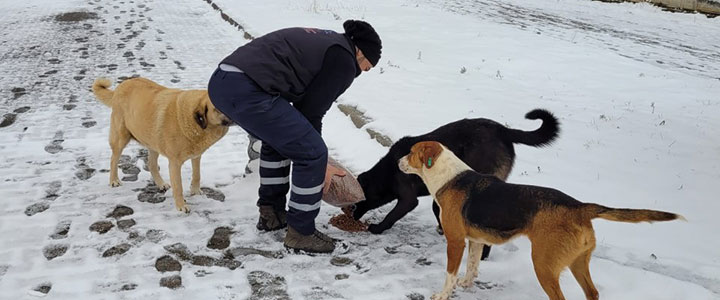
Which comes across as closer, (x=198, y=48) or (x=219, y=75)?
(x=219, y=75)

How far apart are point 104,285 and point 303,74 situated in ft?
6.16

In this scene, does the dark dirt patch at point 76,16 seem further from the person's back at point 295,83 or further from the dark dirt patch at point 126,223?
the person's back at point 295,83

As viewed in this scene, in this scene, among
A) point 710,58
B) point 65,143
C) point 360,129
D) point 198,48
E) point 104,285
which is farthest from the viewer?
point 710,58

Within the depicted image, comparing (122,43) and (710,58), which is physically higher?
(710,58)

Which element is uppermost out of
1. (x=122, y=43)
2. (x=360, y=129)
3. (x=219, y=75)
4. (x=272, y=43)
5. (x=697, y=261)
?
(x=272, y=43)

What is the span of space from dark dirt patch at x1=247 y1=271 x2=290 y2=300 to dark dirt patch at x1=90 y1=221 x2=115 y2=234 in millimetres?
1340

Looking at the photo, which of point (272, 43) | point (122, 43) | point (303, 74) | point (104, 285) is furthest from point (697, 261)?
point (122, 43)

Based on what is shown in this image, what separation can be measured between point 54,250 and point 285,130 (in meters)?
1.93

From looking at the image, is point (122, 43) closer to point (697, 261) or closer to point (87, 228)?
point (87, 228)

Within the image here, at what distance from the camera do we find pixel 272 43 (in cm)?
338

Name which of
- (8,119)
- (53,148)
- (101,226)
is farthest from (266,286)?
(8,119)

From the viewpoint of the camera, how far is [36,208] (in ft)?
14.1

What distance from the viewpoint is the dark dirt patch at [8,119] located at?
621cm

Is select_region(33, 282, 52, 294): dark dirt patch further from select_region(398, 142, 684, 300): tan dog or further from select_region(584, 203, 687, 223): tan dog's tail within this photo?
select_region(584, 203, 687, 223): tan dog's tail
